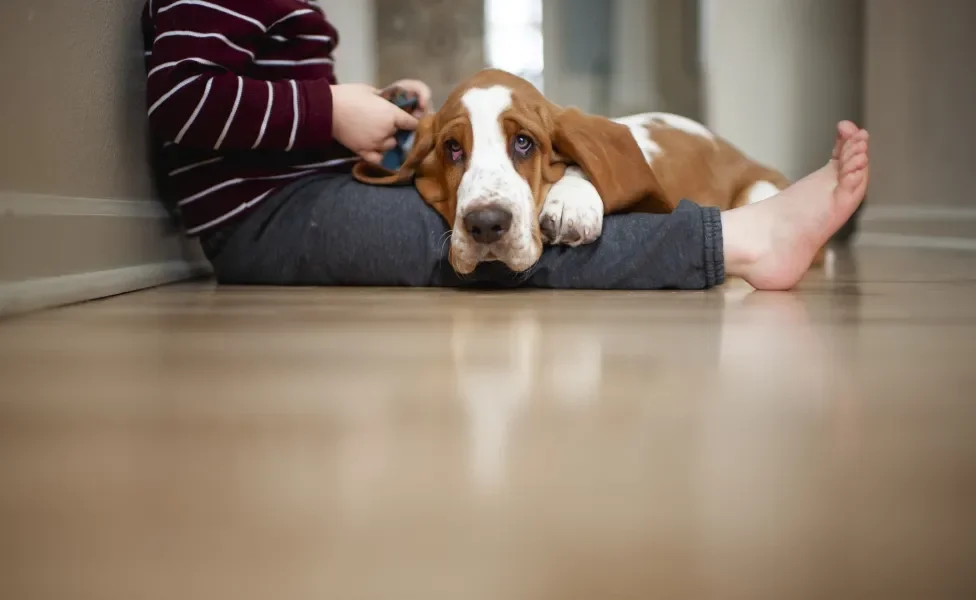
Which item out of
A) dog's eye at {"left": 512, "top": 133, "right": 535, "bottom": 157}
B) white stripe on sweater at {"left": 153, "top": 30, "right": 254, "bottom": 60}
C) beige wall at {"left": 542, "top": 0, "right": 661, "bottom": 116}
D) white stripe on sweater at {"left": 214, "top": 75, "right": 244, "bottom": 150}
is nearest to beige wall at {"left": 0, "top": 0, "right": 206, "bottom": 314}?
white stripe on sweater at {"left": 153, "top": 30, "right": 254, "bottom": 60}

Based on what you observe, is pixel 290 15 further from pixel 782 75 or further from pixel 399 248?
pixel 782 75

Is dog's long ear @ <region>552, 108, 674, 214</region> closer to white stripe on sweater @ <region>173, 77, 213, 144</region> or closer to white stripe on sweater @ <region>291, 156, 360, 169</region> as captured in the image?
white stripe on sweater @ <region>291, 156, 360, 169</region>

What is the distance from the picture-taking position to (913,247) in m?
2.44

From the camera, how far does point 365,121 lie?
1445mm

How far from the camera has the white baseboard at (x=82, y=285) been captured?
3.67ft

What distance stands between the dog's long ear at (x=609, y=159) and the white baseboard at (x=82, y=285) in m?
0.79

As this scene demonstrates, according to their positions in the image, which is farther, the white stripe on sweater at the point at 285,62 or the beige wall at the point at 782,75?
the beige wall at the point at 782,75

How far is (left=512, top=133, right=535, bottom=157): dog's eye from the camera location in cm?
128

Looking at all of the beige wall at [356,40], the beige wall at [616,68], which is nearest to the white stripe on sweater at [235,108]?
the beige wall at [356,40]

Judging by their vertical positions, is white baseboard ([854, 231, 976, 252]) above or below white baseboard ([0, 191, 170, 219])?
below

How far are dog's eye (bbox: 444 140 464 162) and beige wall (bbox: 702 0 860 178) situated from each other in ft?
6.33

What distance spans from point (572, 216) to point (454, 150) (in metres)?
0.22

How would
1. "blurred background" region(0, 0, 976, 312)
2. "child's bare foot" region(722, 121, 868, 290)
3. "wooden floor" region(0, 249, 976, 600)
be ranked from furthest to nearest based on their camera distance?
"blurred background" region(0, 0, 976, 312) → "child's bare foot" region(722, 121, 868, 290) → "wooden floor" region(0, 249, 976, 600)

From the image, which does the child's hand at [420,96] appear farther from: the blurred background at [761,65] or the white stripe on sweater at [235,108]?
the blurred background at [761,65]
